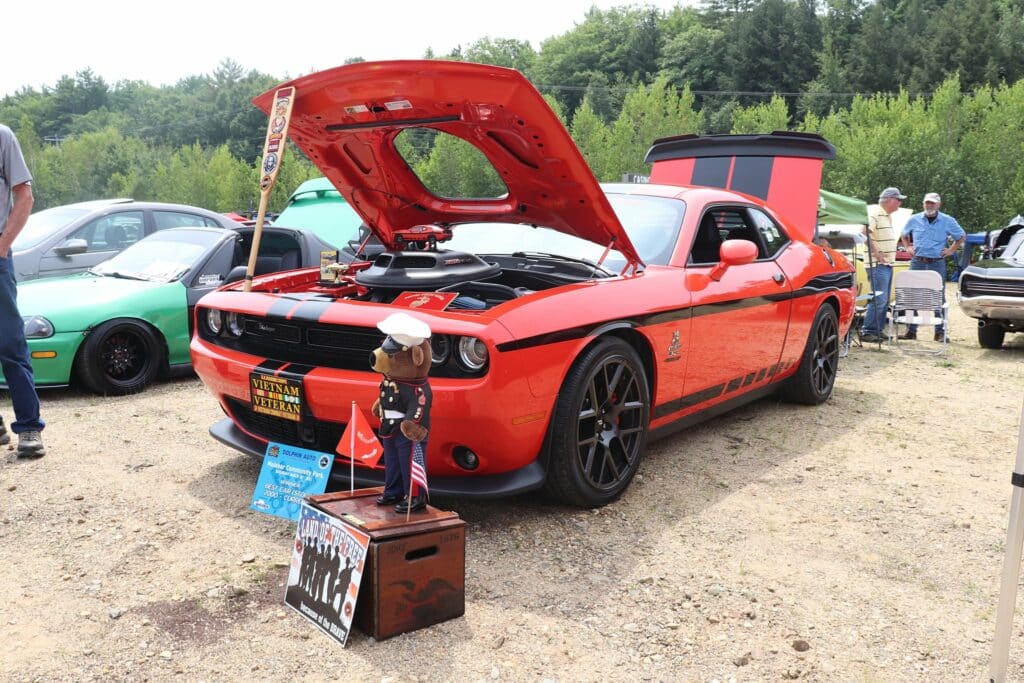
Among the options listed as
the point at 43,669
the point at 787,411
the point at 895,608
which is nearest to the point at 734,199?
the point at 787,411

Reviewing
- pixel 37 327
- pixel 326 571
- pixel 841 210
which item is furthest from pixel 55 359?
pixel 841 210

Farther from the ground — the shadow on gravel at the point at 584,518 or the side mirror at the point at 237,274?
the side mirror at the point at 237,274

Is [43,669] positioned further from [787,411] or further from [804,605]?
[787,411]

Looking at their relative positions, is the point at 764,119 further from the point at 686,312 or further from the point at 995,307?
the point at 686,312

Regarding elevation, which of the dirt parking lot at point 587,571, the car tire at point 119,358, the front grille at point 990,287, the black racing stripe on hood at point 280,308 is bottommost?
the dirt parking lot at point 587,571

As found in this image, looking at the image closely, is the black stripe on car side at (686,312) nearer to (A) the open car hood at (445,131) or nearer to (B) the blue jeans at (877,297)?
(A) the open car hood at (445,131)

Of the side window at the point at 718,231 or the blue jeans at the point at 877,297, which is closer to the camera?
the side window at the point at 718,231

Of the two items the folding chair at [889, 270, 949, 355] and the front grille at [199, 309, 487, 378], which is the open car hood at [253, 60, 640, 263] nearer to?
the front grille at [199, 309, 487, 378]

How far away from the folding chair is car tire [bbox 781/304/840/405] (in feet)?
12.8

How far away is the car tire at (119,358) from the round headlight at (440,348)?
3885mm

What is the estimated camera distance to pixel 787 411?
20.0ft

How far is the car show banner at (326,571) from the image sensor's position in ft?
8.89

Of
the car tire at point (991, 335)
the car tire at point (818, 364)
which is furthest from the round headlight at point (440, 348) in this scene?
the car tire at point (991, 335)

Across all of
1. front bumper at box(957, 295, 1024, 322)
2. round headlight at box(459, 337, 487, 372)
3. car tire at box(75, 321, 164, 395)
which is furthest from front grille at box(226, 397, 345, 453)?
front bumper at box(957, 295, 1024, 322)
